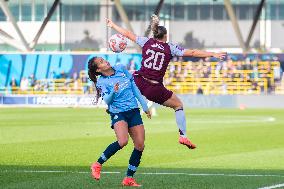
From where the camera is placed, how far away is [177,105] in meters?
18.0

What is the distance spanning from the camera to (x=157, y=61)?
17.1 metres

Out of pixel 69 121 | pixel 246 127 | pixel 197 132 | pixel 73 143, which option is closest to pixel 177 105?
pixel 73 143

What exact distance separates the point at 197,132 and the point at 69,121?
8496 mm

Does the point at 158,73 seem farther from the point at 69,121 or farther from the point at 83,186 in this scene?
the point at 69,121

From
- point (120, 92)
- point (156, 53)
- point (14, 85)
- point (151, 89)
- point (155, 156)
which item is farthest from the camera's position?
point (14, 85)

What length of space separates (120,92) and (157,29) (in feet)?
7.66

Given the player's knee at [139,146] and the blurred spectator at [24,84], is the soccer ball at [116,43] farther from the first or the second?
the blurred spectator at [24,84]

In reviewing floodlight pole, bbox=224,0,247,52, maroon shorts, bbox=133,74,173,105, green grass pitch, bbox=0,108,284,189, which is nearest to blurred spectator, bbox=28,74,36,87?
floodlight pole, bbox=224,0,247,52

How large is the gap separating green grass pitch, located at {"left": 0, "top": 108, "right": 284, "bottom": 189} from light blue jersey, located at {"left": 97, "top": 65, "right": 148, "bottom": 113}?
1.17 metres

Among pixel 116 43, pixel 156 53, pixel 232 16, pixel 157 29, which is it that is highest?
pixel 232 16

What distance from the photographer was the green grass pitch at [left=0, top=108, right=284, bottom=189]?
1527 centimetres

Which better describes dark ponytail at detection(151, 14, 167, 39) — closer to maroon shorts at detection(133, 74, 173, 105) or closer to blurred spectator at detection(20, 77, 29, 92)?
maroon shorts at detection(133, 74, 173, 105)

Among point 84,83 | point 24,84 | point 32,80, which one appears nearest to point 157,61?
point 84,83

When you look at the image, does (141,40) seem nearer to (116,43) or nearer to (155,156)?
(116,43)
